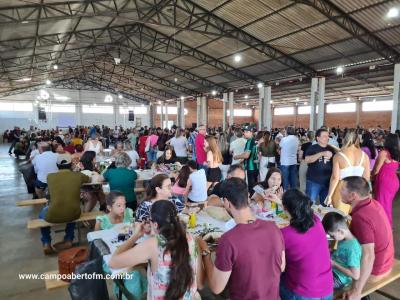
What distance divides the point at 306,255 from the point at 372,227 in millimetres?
574

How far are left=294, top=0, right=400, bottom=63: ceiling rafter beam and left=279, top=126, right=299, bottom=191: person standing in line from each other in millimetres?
4307

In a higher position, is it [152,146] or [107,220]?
[152,146]

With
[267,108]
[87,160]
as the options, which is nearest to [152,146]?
[87,160]

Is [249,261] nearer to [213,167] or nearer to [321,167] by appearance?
[321,167]

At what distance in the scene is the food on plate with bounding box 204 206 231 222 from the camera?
2.81m

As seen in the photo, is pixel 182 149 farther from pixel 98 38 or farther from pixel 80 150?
pixel 98 38

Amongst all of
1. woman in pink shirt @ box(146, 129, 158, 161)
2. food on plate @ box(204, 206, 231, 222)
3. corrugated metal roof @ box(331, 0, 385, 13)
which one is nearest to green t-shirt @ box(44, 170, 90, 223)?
food on plate @ box(204, 206, 231, 222)

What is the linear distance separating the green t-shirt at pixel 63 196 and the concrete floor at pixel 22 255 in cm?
53

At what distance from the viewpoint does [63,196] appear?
347 centimetres

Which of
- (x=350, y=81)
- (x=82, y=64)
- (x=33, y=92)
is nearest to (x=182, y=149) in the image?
(x=350, y=81)

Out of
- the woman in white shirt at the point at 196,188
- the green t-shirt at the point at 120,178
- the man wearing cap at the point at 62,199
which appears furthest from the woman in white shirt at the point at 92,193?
the woman in white shirt at the point at 196,188

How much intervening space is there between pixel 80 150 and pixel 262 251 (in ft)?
18.5

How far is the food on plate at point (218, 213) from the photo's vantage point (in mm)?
2811

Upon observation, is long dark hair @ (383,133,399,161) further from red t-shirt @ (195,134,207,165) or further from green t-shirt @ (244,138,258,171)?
red t-shirt @ (195,134,207,165)
